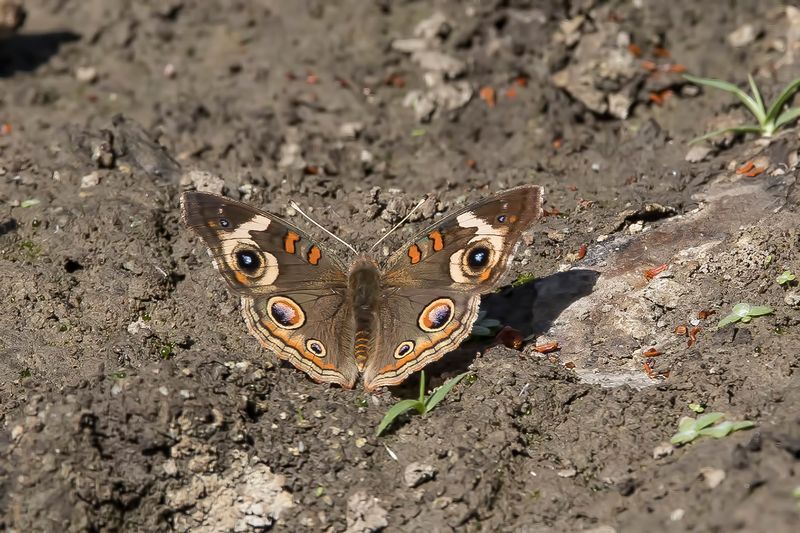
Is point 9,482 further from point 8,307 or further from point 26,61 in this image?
point 26,61

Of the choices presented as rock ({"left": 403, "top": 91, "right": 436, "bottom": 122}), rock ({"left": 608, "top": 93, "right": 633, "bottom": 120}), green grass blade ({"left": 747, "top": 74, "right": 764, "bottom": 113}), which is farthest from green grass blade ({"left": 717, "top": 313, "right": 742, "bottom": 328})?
rock ({"left": 403, "top": 91, "right": 436, "bottom": 122})

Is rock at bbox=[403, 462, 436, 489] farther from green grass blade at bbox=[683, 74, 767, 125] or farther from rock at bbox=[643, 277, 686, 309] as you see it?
green grass blade at bbox=[683, 74, 767, 125]

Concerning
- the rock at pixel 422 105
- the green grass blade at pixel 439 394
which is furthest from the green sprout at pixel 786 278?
the rock at pixel 422 105

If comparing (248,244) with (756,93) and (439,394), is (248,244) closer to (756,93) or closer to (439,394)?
(439,394)

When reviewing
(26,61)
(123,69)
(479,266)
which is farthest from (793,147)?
(26,61)

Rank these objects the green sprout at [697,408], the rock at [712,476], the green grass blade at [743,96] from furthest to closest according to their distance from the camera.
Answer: the green grass blade at [743,96]
the green sprout at [697,408]
the rock at [712,476]

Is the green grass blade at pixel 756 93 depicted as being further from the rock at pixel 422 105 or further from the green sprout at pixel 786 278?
the rock at pixel 422 105
